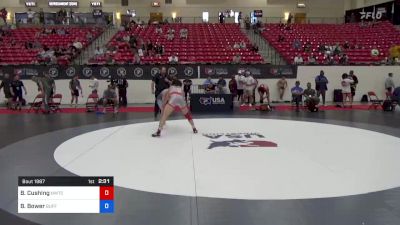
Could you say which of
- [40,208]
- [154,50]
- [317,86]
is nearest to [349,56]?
[317,86]

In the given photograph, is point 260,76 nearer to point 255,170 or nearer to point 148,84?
point 148,84

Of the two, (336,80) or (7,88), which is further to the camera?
(336,80)

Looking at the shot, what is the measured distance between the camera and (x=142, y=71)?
1809cm

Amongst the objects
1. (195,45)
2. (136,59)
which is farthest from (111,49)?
(195,45)

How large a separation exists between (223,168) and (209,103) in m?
8.58

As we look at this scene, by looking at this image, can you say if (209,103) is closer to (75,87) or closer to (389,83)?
(75,87)

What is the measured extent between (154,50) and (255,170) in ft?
52.5

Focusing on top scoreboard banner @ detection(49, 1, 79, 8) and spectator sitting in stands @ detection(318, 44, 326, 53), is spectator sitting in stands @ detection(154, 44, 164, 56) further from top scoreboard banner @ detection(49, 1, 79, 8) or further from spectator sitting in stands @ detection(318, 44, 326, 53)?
top scoreboard banner @ detection(49, 1, 79, 8)

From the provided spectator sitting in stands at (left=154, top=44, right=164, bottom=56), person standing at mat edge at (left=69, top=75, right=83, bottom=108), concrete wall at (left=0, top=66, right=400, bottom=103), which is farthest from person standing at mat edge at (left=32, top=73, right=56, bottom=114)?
spectator sitting in stands at (left=154, top=44, right=164, bottom=56)

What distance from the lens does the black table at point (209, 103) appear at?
577 inches

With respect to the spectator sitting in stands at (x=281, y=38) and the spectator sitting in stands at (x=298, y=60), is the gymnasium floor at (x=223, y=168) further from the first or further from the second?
the spectator sitting in stands at (x=281, y=38)
